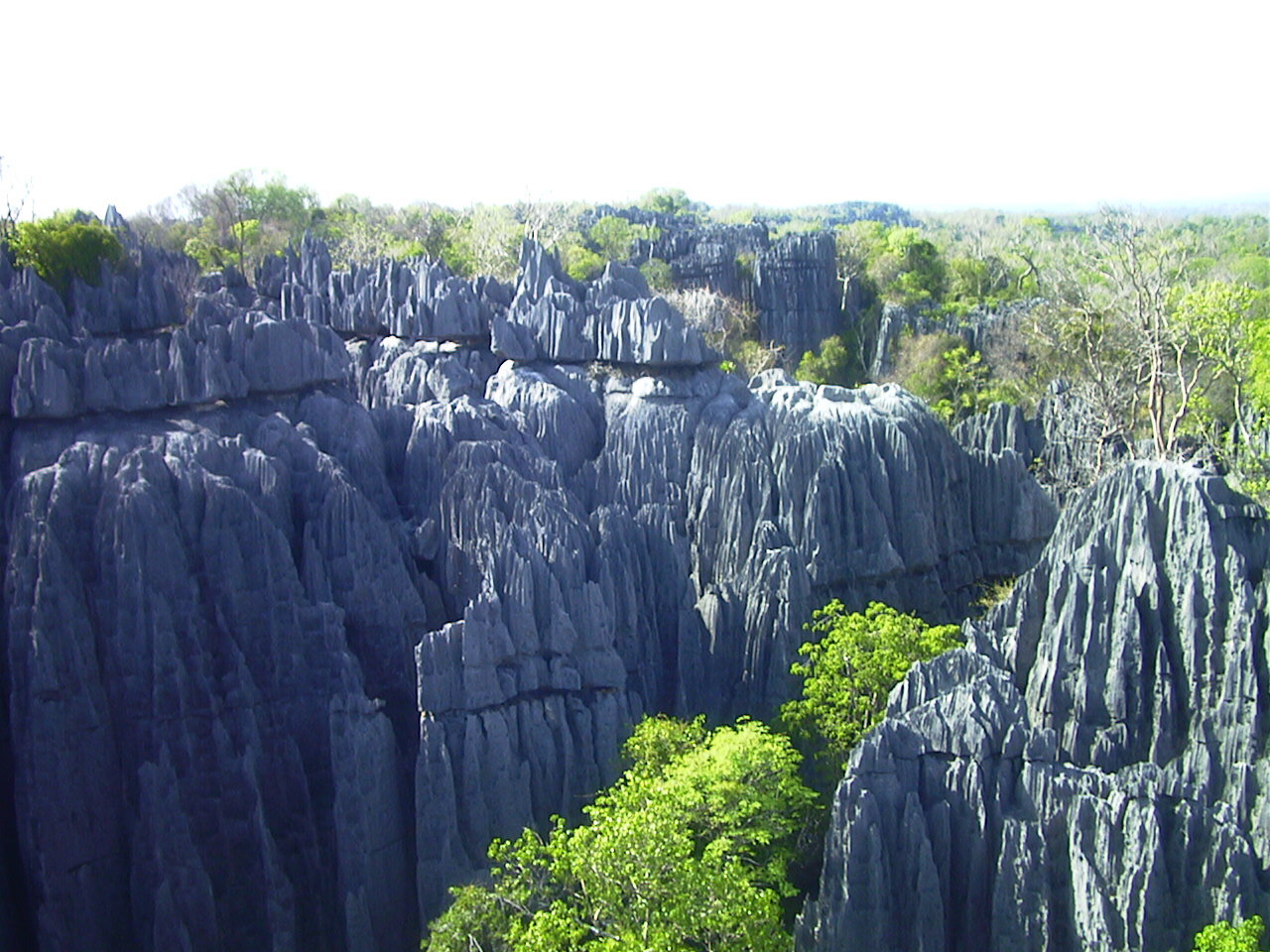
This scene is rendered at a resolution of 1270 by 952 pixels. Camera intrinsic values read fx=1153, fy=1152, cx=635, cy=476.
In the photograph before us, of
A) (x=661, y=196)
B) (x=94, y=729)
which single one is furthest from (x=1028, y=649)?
(x=661, y=196)

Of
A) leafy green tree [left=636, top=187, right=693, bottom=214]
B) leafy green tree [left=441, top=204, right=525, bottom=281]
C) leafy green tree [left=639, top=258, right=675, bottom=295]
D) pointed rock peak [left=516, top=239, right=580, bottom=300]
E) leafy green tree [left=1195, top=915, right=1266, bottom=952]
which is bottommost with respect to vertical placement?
leafy green tree [left=1195, top=915, right=1266, bottom=952]

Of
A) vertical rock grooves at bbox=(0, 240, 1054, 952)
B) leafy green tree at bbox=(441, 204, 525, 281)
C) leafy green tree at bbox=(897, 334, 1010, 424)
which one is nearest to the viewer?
vertical rock grooves at bbox=(0, 240, 1054, 952)

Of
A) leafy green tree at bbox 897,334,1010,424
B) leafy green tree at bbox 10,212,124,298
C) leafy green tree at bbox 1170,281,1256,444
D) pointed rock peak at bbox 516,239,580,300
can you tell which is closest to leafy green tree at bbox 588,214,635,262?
leafy green tree at bbox 897,334,1010,424

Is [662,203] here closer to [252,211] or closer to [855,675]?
[252,211]

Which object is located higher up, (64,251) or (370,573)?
(64,251)

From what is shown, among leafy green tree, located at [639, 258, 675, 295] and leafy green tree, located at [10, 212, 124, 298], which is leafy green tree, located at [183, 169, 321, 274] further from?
leafy green tree, located at [10, 212, 124, 298]

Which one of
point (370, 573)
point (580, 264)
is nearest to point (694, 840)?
point (370, 573)

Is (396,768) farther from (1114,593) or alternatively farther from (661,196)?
(661,196)
